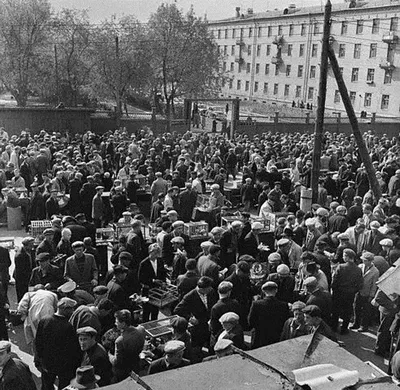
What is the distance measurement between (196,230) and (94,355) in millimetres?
6421

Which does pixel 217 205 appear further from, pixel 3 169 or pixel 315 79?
pixel 315 79

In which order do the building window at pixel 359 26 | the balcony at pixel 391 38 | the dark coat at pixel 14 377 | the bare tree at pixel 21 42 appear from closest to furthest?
the dark coat at pixel 14 377, the bare tree at pixel 21 42, the balcony at pixel 391 38, the building window at pixel 359 26

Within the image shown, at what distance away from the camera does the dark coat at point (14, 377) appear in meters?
5.67

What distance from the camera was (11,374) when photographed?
5703mm

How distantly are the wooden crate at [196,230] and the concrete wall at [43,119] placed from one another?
71.0 feet

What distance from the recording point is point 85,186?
1447 centimetres

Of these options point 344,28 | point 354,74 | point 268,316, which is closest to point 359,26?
point 344,28

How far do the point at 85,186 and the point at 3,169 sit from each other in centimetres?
433

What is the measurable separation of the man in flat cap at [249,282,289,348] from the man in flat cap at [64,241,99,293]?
3028 mm

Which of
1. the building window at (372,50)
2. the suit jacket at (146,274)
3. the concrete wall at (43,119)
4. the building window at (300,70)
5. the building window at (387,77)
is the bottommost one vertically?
the suit jacket at (146,274)

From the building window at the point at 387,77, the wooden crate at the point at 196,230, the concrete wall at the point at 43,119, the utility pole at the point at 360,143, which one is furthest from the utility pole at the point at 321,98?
the building window at the point at 387,77

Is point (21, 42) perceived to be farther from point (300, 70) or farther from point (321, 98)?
point (300, 70)

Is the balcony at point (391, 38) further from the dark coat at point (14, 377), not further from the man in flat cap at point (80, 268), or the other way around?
the dark coat at point (14, 377)

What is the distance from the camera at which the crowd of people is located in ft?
21.9
